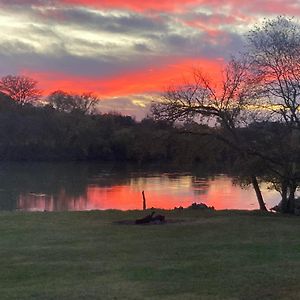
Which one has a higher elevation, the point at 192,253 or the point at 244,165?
the point at 244,165

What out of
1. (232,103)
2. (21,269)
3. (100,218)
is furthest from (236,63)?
(21,269)

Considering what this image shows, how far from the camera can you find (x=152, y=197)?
41.7 m

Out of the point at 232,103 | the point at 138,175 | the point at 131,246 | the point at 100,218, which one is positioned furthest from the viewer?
the point at 138,175

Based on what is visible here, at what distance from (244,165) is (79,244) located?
1349 centimetres

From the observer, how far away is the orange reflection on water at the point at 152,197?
37.9 metres

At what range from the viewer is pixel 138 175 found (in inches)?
2360

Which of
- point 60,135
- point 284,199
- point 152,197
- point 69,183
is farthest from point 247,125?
point 60,135

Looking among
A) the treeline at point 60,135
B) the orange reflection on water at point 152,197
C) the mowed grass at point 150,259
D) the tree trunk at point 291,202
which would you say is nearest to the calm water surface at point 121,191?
the orange reflection on water at point 152,197

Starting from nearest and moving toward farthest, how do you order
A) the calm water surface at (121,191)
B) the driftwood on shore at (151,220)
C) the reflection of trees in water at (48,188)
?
the driftwood on shore at (151,220)
the calm water surface at (121,191)
the reflection of trees in water at (48,188)

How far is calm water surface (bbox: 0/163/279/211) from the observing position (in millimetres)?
38500

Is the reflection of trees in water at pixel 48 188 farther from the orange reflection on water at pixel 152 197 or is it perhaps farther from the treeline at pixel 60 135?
the treeline at pixel 60 135

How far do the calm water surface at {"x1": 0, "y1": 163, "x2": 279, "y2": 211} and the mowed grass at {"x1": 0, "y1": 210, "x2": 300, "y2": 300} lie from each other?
15402 millimetres

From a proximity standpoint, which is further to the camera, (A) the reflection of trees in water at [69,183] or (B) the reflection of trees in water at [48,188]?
(A) the reflection of trees in water at [69,183]

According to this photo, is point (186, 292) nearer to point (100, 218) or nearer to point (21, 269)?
point (21, 269)
